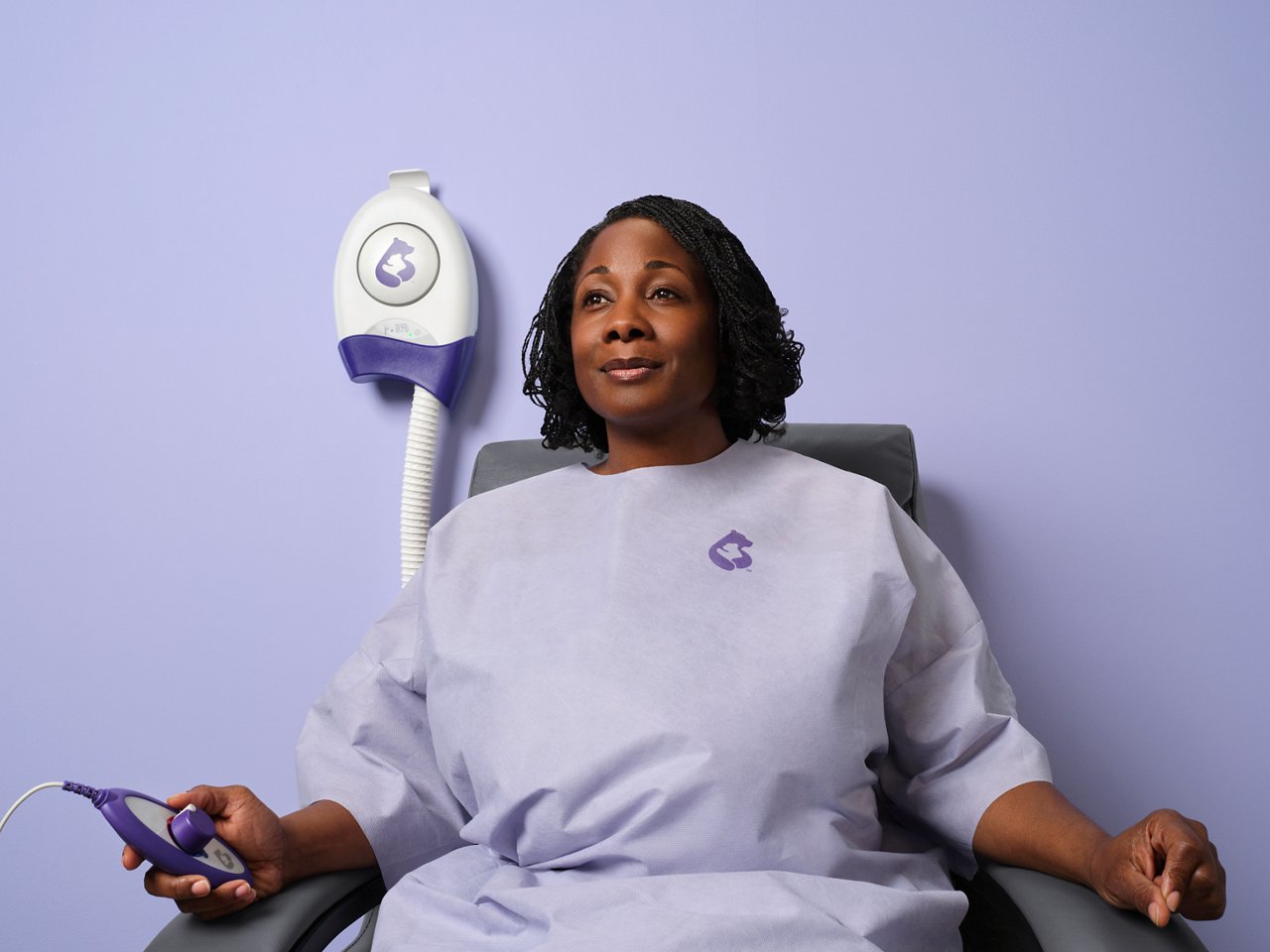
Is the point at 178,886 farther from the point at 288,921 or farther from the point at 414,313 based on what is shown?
the point at 414,313

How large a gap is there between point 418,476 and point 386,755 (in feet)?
1.62

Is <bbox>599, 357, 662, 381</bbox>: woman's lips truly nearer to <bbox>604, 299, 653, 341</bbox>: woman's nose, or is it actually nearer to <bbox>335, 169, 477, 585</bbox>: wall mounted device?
<bbox>604, 299, 653, 341</bbox>: woman's nose

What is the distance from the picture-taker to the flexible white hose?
4.77 ft

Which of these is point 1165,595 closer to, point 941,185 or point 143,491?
point 941,185

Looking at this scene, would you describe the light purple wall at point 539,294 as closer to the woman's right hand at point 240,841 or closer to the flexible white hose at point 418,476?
the flexible white hose at point 418,476

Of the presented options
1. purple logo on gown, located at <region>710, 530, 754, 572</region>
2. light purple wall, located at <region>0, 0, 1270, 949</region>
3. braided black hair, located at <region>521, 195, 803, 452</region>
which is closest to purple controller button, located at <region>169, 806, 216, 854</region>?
purple logo on gown, located at <region>710, 530, 754, 572</region>

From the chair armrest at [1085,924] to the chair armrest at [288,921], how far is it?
1.74ft

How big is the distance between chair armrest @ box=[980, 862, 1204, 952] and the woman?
16 millimetres


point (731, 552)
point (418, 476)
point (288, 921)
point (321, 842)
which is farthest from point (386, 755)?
point (418, 476)

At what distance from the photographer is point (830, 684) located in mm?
915

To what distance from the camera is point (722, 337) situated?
1130 mm

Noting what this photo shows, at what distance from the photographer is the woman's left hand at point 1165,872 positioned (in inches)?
28.5

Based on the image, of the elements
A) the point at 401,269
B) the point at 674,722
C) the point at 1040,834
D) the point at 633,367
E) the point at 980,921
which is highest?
the point at 401,269

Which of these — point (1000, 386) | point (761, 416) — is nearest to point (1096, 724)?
point (1000, 386)
